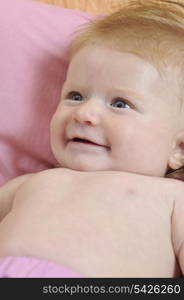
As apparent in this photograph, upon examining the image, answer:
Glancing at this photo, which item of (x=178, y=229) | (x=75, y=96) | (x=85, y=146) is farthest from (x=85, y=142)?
(x=178, y=229)

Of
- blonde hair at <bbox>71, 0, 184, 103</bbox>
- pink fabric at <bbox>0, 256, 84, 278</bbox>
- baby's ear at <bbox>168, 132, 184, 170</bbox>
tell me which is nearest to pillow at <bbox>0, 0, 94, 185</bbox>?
blonde hair at <bbox>71, 0, 184, 103</bbox>

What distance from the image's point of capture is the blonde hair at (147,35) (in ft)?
3.65

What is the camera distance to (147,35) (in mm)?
1142

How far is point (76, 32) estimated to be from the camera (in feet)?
4.33

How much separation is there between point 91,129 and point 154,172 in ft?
0.55

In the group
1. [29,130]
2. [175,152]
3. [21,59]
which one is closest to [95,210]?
[175,152]

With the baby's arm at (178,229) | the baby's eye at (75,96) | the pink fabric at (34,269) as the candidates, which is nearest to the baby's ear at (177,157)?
the baby's arm at (178,229)

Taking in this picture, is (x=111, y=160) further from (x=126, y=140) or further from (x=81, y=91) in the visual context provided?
(x=81, y=91)

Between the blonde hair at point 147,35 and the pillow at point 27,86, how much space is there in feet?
0.27

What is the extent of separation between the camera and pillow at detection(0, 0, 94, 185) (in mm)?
1282

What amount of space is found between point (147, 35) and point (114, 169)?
0.30 meters

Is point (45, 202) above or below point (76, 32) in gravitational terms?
below

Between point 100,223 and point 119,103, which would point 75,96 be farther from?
point 100,223

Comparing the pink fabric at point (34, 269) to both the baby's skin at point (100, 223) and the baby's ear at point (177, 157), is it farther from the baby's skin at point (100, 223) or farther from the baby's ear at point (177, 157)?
the baby's ear at point (177, 157)
